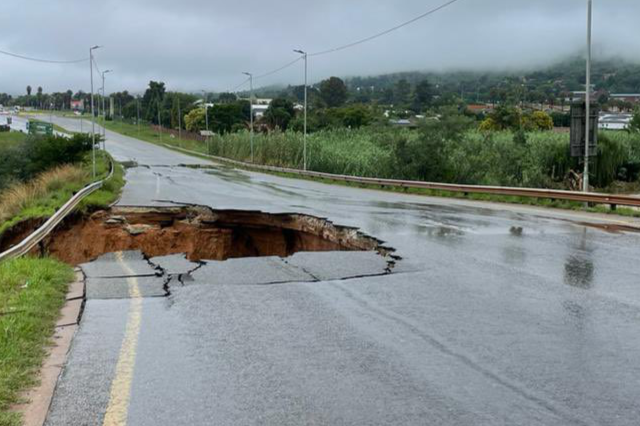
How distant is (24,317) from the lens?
693 centimetres

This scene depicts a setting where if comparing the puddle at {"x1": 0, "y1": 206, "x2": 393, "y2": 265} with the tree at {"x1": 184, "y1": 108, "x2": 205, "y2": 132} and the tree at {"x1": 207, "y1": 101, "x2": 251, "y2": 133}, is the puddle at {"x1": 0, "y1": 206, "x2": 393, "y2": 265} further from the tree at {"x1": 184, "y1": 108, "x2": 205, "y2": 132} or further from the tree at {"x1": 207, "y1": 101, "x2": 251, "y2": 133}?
the tree at {"x1": 184, "y1": 108, "x2": 205, "y2": 132}

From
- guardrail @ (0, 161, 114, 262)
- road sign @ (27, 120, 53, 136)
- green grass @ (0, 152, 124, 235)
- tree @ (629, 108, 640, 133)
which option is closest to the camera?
guardrail @ (0, 161, 114, 262)

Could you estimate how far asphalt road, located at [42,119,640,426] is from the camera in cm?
473

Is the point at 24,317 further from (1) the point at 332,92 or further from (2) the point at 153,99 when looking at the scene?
(2) the point at 153,99

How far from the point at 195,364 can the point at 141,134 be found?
133843mm

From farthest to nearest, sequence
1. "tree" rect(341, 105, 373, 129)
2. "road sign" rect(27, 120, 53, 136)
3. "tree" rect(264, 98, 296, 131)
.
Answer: "tree" rect(264, 98, 296, 131) < "tree" rect(341, 105, 373, 129) < "road sign" rect(27, 120, 53, 136)

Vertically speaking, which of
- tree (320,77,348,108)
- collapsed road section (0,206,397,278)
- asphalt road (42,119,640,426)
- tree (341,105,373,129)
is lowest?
collapsed road section (0,206,397,278)

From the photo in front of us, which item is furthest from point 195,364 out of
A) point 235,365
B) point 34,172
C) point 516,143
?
point 34,172

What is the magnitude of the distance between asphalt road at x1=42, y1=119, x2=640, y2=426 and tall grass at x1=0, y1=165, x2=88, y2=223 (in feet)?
42.5

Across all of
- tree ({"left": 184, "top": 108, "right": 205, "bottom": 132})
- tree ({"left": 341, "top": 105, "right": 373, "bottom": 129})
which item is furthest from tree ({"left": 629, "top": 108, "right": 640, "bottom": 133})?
tree ({"left": 184, "top": 108, "right": 205, "bottom": 132})

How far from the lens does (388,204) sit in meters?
21.8

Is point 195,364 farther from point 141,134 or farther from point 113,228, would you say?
point 141,134

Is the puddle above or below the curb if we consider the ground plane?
below

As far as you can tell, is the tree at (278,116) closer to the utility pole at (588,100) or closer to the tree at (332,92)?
the tree at (332,92)
